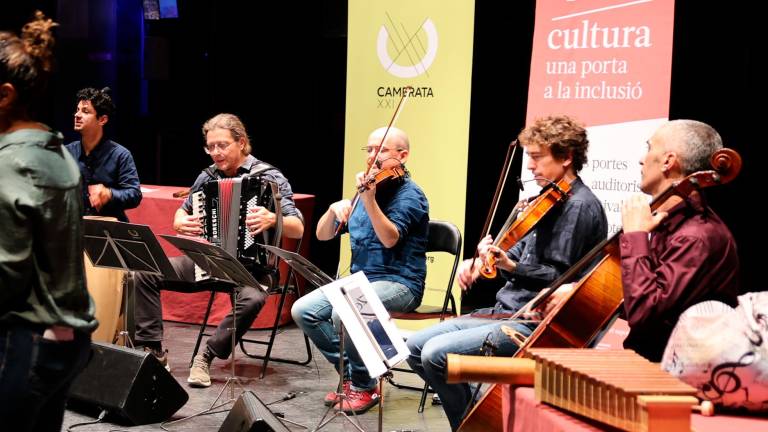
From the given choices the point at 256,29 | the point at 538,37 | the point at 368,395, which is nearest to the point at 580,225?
the point at 368,395

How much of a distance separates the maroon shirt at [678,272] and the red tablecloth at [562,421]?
0.31m

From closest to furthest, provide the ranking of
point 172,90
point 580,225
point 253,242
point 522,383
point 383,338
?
point 522,383
point 580,225
point 383,338
point 253,242
point 172,90

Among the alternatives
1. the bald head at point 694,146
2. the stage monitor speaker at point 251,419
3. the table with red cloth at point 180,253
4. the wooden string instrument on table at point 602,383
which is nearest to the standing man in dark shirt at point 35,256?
the wooden string instrument on table at point 602,383

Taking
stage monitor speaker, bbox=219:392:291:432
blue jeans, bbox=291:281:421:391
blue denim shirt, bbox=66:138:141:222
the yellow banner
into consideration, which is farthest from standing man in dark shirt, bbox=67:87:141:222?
stage monitor speaker, bbox=219:392:291:432

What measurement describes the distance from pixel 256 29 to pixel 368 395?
4212 mm

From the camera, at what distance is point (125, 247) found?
4.32 m

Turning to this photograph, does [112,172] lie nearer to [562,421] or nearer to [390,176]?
[390,176]

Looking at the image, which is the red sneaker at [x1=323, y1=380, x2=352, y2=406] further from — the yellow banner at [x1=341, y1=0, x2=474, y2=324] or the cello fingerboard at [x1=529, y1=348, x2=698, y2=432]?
the cello fingerboard at [x1=529, y1=348, x2=698, y2=432]

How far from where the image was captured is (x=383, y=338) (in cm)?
435

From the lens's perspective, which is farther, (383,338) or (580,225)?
(383,338)

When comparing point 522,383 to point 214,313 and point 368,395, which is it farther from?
point 214,313

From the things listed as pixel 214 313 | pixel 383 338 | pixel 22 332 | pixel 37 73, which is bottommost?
pixel 214 313

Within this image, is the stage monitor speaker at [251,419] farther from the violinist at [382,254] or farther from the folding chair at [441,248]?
the folding chair at [441,248]

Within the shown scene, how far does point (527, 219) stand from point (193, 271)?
7.76 feet
